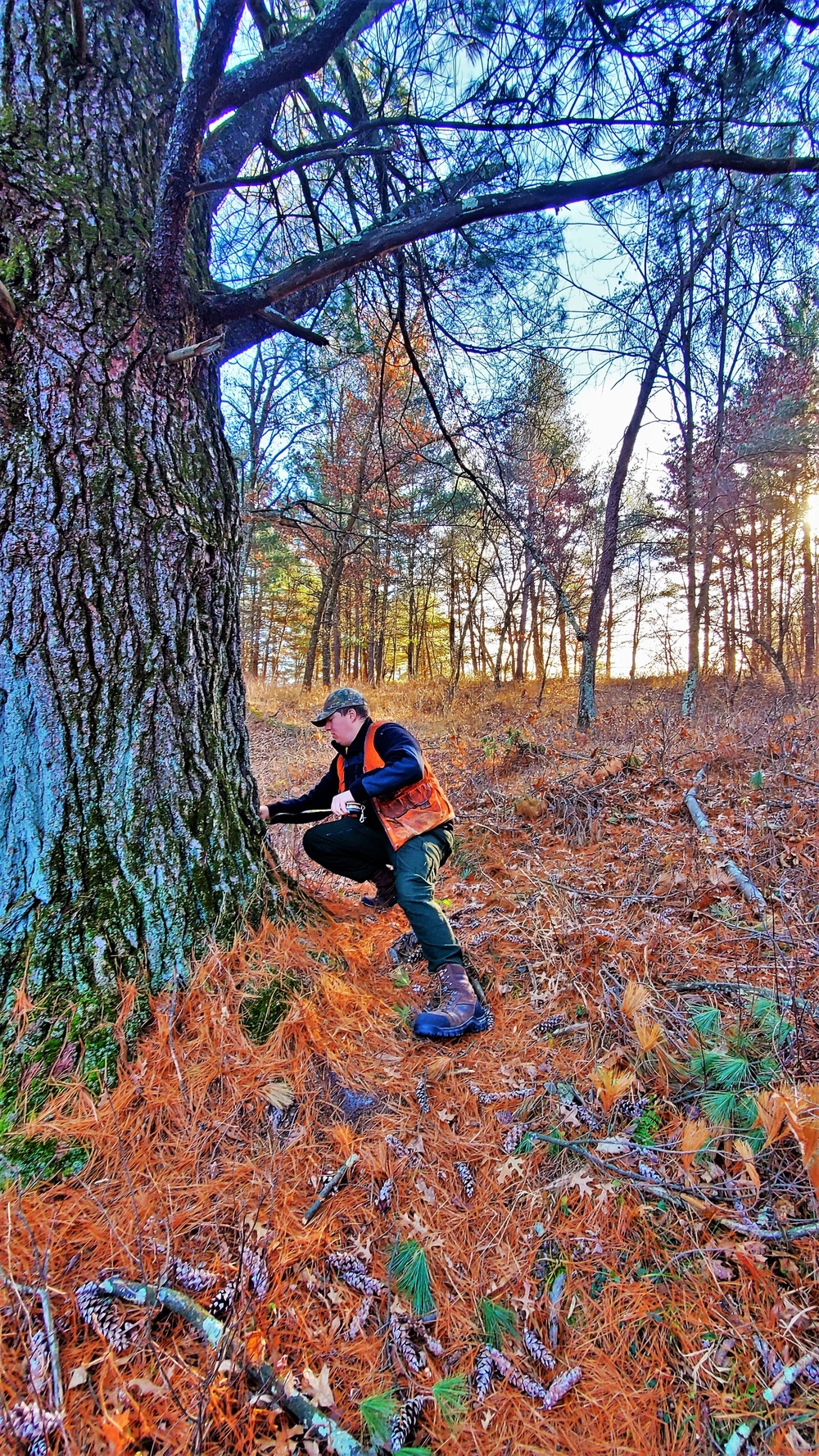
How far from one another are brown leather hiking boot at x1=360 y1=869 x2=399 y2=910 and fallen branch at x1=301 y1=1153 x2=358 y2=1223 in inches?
60.4

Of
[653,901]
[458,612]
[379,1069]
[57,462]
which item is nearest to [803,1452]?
[379,1069]

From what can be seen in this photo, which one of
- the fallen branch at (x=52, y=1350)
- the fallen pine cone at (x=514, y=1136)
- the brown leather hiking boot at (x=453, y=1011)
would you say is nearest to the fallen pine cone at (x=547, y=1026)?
the brown leather hiking boot at (x=453, y=1011)

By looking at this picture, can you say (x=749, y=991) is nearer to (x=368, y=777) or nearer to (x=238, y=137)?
(x=368, y=777)

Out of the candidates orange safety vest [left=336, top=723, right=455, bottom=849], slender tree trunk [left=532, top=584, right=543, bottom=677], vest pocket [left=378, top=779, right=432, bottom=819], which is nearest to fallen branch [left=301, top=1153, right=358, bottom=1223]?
orange safety vest [left=336, top=723, right=455, bottom=849]

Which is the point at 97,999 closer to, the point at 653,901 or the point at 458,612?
the point at 653,901

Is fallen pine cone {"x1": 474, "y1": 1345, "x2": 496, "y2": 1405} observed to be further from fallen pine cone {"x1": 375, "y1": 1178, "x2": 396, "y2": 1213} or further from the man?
the man

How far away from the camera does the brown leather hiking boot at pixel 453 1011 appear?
2.11 meters

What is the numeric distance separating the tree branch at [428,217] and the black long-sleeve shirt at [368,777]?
1.80 meters

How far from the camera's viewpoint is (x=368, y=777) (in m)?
2.67

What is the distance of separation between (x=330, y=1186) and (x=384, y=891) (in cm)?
167

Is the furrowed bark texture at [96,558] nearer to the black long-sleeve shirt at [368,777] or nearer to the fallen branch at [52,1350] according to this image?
the fallen branch at [52,1350]

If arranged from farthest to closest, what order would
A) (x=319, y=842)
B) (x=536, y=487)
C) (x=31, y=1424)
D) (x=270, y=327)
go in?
(x=536, y=487) < (x=319, y=842) < (x=270, y=327) < (x=31, y=1424)

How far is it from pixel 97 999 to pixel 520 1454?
1.47 meters

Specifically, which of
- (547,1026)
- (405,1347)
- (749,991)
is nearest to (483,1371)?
(405,1347)
